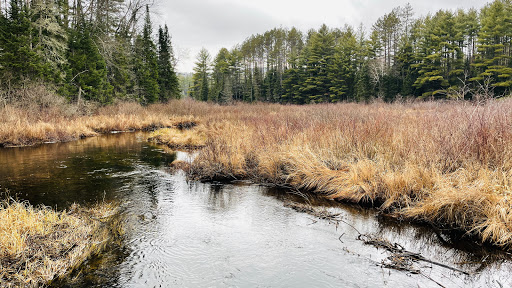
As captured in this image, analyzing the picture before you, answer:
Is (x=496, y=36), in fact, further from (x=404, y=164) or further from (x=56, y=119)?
(x=56, y=119)

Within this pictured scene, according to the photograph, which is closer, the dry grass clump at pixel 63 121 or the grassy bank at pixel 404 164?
the grassy bank at pixel 404 164

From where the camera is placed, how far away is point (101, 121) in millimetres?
19547

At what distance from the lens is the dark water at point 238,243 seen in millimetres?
3582

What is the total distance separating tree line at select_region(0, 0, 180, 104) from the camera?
17.4m

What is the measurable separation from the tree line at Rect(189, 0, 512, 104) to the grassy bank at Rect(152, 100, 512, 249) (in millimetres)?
14841

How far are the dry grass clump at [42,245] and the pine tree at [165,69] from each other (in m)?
35.2

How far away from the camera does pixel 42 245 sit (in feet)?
12.0

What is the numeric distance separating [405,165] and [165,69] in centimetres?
3715

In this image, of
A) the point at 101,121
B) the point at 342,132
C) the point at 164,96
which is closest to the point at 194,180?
the point at 342,132

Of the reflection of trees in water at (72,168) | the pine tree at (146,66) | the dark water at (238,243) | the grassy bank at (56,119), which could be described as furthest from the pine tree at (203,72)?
the dark water at (238,243)

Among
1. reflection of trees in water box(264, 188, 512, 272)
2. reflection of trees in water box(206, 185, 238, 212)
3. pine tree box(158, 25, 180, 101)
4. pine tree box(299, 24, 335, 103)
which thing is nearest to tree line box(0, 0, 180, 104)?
pine tree box(158, 25, 180, 101)

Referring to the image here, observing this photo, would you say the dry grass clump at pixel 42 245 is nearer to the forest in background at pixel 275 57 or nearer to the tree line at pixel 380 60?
the forest in background at pixel 275 57

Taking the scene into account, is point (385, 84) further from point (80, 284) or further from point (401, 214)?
point (80, 284)

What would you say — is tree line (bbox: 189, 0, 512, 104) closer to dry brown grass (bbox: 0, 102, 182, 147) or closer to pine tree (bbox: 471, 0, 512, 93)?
pine tree (bbox: 471, 0, 512, 93)
